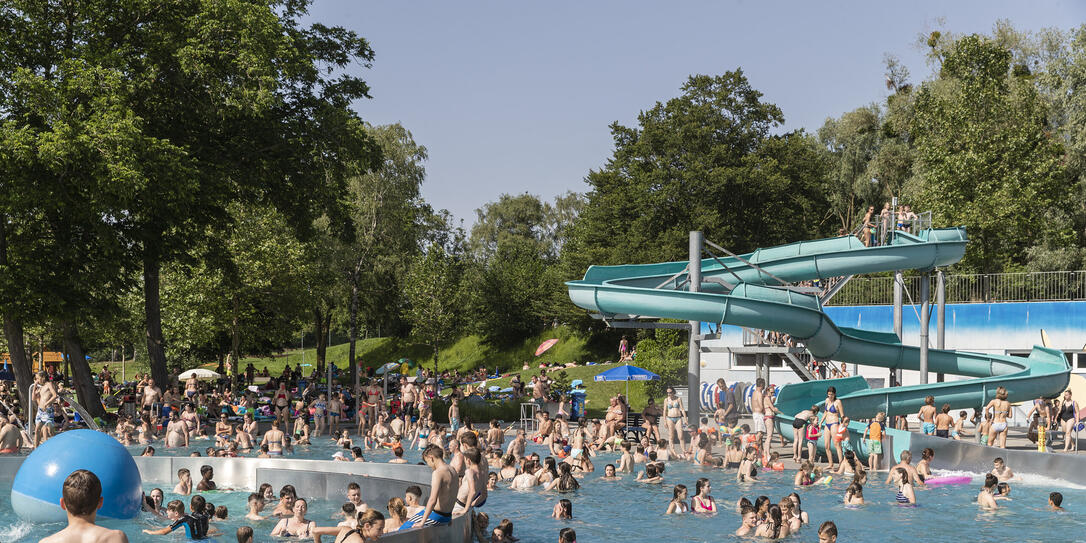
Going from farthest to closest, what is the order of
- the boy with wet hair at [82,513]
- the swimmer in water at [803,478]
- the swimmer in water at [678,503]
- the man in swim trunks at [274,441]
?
the man in swim trunks at [274,441] < the swimmer in water at [803,478] < the swimmer in water at [678,503] < the boy with wet hair at [82,513]

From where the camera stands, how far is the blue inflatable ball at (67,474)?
11.1 m

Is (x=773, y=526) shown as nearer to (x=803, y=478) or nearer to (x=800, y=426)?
(x=803, y=478)

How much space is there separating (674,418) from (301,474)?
30.2ft

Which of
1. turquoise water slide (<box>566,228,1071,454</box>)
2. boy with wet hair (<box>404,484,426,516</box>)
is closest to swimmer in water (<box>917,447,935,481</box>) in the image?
turquoise water slide (<box>566,228,1071,454</box>)

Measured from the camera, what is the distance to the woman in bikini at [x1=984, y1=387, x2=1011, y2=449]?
19266 mm

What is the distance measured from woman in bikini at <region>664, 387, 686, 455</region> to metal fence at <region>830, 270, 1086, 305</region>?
14.8 metres

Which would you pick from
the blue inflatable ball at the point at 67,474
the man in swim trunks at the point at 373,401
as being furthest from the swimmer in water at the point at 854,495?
the man in swim trunks at the point at 373,401

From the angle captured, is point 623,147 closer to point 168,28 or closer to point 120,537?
point 168,28

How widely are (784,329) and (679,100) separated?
2591cm

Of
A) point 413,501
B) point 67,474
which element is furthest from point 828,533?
point 67,474

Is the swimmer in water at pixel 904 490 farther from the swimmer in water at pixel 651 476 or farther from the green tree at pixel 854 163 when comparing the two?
the green tree at pixel 854 163

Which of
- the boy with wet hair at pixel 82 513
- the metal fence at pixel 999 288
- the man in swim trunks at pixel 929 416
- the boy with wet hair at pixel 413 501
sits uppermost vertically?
the metal fence at pixel 999 288

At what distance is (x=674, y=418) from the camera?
2130 centimetres

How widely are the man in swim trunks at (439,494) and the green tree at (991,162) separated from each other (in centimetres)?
2696
